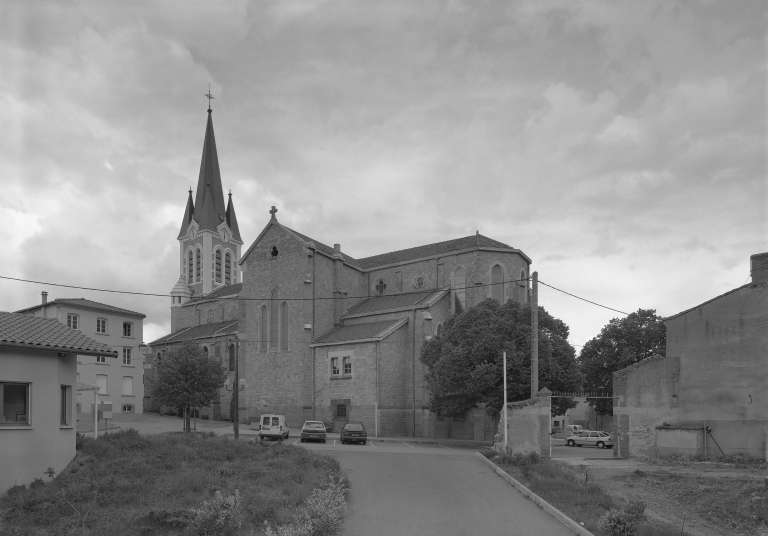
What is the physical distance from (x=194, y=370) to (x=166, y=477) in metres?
23.8

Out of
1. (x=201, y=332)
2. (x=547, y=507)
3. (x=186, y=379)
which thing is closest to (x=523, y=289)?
(x=186, y=379)

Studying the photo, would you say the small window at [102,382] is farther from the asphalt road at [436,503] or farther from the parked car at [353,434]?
the asphalt road at [436,503]

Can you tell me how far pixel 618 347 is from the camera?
194 ft

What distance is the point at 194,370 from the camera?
137 ft

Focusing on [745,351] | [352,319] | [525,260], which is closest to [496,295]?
[525,260]

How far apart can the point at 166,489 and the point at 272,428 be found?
68.1 ft

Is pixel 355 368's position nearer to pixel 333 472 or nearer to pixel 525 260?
pixel 525 260

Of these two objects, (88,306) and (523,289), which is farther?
(523,289)

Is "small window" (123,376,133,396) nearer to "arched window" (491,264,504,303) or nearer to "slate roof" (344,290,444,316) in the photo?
"slate roof" (344,290,444,316)

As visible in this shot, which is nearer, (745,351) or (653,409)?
(745,351)

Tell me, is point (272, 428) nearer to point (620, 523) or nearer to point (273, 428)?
point (273, 428)

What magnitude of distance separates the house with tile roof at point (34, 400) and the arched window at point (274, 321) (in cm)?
3388

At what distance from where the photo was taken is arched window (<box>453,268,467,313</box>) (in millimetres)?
51375

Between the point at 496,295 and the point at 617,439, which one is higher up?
the point at 496,295
